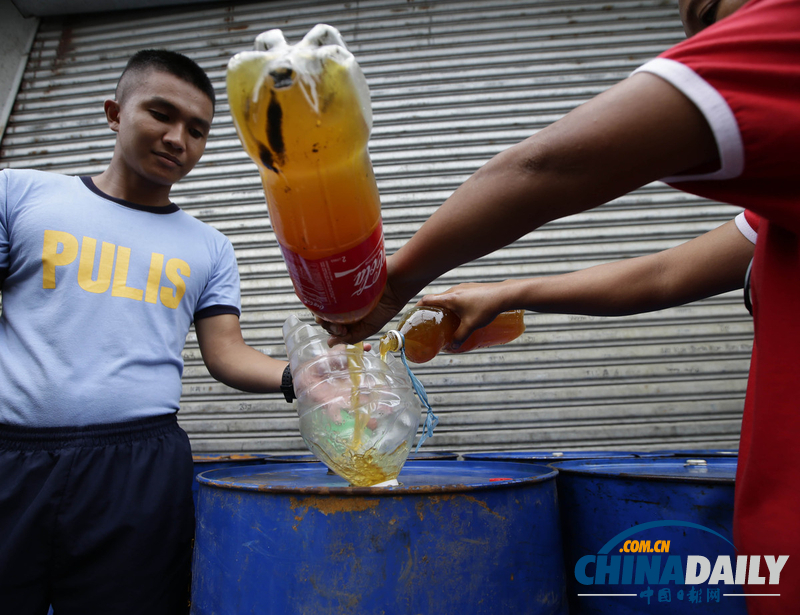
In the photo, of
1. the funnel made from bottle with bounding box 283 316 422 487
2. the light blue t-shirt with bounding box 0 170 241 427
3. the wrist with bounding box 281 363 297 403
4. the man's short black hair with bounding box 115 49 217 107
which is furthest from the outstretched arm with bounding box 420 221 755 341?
the man's short black hair with bounding box 115 49 217 107

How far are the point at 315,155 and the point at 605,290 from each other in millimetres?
906

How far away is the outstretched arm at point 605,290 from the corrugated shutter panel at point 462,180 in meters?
1.87

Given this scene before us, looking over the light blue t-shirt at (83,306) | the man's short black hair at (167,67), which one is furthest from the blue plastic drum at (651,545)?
the man's short black hair at (167,67)

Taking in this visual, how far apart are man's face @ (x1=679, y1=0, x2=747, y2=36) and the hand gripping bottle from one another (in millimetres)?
658

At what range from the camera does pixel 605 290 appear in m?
1.40

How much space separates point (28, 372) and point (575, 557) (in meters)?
1.81

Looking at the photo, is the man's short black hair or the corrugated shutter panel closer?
the man's short black hair

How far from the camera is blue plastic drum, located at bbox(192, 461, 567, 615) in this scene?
1142mm

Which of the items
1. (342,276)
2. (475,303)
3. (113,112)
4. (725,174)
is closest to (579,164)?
(725,174)

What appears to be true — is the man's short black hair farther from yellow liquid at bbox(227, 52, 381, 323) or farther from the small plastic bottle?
the small plastic bottle

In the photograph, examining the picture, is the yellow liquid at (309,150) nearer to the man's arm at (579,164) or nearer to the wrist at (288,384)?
the man's arm at (579,164)

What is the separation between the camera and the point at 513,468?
182cm

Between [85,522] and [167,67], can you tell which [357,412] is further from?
[167,67]

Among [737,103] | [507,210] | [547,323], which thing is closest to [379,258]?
[507,210]
